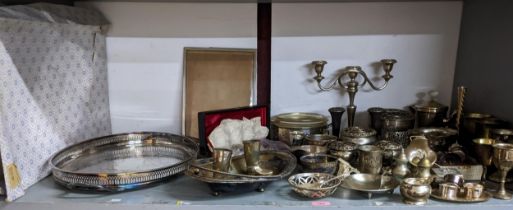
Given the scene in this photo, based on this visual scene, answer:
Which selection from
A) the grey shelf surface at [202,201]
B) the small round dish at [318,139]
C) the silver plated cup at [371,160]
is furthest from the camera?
the small round dish at [318,139]

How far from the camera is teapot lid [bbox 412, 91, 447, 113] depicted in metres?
1.12

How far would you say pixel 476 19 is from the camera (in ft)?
3.64

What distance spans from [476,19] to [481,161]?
438 millimetres

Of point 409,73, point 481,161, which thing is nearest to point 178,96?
point 409,73

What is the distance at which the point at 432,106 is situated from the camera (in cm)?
114

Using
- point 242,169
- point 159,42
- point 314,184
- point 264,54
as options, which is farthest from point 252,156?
Answer: point 159,42

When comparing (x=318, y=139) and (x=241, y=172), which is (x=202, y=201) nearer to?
(x=241, y=172)

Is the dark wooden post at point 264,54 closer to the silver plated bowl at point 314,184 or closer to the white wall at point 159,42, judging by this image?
the white wall at point 159,42

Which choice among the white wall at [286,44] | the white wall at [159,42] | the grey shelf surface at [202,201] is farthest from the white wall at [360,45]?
the grey shelf surface at [202,201]

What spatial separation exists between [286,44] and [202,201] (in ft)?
1.90

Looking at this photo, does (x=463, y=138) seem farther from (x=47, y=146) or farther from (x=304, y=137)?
(x=47, y=146)

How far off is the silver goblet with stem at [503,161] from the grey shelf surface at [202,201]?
0.02m

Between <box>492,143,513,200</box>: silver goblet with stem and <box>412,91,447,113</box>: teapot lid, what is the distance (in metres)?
0.29

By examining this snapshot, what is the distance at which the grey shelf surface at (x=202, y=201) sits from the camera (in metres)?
0.79
